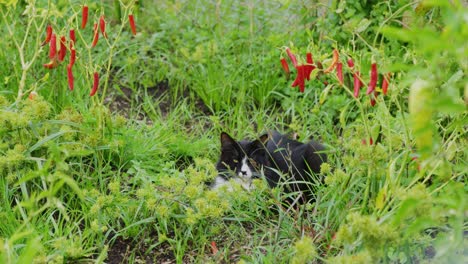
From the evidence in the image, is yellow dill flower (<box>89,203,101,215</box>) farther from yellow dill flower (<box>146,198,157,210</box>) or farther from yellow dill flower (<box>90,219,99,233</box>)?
yellow dill flower (<box>146,198,157,210</box>)

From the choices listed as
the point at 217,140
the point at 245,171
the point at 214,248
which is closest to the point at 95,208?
the point at 214,248

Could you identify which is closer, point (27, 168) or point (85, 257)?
point (85, 257)

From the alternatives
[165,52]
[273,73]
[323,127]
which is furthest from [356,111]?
[165,52]

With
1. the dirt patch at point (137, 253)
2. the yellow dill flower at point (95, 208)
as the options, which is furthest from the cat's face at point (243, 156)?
the yellow dill flower at point (95, 208)

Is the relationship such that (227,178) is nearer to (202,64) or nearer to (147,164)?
(147,164)

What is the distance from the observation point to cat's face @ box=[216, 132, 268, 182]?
189 inches

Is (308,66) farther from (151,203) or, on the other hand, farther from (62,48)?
(62,48)

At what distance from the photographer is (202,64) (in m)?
5.98

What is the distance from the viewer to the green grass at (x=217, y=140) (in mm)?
3016

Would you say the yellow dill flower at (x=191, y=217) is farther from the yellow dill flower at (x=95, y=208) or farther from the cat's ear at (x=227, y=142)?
the cat's ear at (x=227, y=142)

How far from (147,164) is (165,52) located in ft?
5.60

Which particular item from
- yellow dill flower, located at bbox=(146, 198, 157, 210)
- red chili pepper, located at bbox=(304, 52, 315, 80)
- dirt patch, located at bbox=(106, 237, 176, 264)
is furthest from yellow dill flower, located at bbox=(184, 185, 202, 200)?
red chili pepper, located at bbox=(304, 52, 315, 80)

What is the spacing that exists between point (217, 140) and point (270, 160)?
52 centimetres

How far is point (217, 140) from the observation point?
17.3 ft
